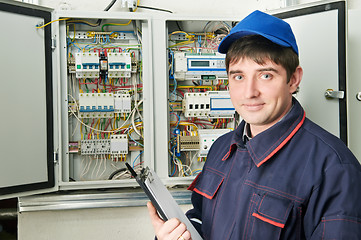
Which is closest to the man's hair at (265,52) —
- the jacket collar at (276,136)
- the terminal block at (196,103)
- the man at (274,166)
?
the man at (274,166)

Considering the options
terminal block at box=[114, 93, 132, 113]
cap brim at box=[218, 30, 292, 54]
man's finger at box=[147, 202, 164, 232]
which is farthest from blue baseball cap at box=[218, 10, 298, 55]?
terminal block at box=[114, 93, 132, 113]

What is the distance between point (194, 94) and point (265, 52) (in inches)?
45.5

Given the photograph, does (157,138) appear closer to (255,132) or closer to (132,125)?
(132,125)

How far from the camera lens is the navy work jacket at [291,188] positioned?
75 cm

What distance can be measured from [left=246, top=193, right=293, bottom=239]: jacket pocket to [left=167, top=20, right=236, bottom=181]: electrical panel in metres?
1.18

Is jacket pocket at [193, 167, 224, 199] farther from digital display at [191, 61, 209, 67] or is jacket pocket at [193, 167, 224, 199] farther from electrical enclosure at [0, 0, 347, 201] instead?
digital display at [191, 61, 209, 67]

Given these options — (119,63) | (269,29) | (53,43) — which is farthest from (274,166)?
(53,43)

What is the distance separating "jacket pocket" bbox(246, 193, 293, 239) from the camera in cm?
82

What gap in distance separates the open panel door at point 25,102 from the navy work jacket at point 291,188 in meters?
1.22

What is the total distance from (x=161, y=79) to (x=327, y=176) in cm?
131

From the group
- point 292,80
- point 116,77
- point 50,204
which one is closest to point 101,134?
point 116,77

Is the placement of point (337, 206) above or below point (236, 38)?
below

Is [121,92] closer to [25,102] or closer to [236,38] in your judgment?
[25,102]

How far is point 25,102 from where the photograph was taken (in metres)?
1.69
